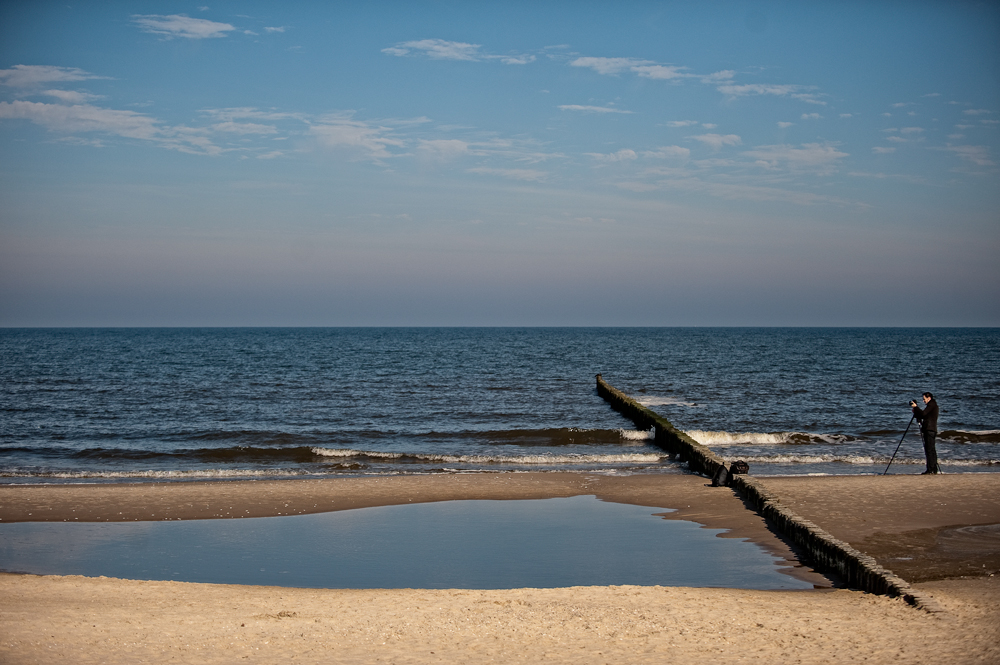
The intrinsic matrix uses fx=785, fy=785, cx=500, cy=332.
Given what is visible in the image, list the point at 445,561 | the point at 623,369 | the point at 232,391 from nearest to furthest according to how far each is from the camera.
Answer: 1. the point at 445,561
2. the point at 232,391
3. the point at 623,369

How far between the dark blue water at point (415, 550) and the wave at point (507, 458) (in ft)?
20.0

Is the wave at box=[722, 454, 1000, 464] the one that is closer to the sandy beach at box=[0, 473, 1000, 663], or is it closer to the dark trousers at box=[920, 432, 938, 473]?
the dark trousers at box=[920, 432, 938, 473]

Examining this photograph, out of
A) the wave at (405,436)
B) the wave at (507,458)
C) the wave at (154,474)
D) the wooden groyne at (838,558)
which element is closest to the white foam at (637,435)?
the wave at (405,436)

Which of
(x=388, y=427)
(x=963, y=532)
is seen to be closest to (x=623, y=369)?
(x=388, y=427)

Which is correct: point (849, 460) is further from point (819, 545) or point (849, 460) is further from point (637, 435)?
point (819, 545)

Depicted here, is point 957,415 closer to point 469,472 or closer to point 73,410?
point 469,472

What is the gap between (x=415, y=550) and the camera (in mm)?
10633

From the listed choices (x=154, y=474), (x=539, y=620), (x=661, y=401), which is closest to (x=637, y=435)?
(x=661, y=401)

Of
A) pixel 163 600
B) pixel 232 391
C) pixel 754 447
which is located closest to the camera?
pixel 163 600

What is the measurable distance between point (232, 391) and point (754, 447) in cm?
2463

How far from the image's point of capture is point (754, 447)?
2122cm

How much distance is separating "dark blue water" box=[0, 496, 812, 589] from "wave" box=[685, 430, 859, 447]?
9595 millimetres

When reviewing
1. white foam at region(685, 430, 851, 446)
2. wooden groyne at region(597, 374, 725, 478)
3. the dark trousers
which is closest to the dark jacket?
the dark trousers

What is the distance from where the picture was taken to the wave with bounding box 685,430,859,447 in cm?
2192
